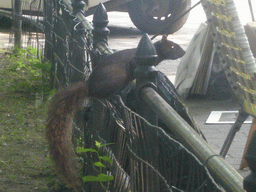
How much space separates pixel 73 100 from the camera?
2197 millimetres

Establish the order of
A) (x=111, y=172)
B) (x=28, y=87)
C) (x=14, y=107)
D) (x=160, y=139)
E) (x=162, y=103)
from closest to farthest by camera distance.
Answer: (x=162, y=103) < (x=160, y=139) < (x=111, y=172) < (x=14, y=107) < (x=28, y=87)

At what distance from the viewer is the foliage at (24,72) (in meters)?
5.02

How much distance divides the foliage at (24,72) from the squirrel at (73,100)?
7.21 feet

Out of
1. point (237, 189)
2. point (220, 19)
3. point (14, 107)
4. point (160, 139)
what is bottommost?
point (14, 107)

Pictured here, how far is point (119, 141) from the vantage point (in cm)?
179

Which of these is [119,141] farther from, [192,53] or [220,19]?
[192,53]

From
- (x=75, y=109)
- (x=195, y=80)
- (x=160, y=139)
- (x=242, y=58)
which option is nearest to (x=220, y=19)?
(x=242, y=58)

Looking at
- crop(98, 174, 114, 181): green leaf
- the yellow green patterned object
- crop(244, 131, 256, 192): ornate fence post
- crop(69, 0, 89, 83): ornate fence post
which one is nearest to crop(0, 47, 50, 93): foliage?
crop(69, 0, 89, 83): ornate fence post

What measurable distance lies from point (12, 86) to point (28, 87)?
8.9 inches

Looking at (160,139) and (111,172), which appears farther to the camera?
(111,172)

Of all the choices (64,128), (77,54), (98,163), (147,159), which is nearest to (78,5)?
(77,54)

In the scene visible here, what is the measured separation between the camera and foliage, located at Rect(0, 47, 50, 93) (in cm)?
502

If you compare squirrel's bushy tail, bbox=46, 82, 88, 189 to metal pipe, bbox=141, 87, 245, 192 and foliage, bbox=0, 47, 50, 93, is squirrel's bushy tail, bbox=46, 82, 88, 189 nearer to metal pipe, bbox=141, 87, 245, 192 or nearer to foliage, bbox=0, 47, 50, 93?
metal pipe, bbox=141, 87, 245, 192

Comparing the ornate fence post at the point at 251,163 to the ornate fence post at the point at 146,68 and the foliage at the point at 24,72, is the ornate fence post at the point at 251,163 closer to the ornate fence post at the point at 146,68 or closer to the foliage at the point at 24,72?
the ornate fence post at the point at 146,68
